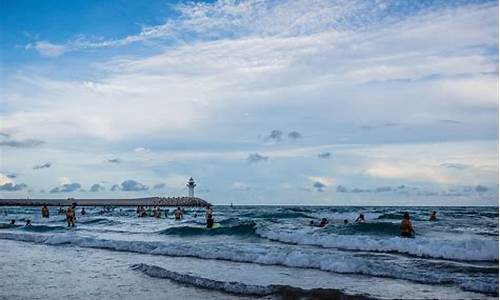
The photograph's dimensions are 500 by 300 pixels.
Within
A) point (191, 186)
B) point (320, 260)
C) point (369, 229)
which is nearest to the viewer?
point (320, 260)

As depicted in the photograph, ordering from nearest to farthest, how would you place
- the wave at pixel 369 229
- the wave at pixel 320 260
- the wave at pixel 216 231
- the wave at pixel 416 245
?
the wave at pixel 320 260 < the wave at pixel 416 245 < the wave at pixel 369 229 < the wave at pixel 216 231

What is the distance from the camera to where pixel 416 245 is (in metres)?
19.6

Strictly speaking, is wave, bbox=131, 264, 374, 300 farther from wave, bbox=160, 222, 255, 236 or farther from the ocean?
wave, bbox=160, 222, 255, 236

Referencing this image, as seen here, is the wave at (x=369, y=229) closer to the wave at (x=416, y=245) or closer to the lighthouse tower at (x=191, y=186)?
the wave at (x=416, y=245)

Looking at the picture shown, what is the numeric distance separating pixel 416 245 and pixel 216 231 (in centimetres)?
1376

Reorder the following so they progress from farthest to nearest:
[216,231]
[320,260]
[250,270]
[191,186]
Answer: [191,186] < [216,231] < [320,260] < [250,270]

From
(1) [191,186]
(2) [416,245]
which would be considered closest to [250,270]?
(2) [416,245]

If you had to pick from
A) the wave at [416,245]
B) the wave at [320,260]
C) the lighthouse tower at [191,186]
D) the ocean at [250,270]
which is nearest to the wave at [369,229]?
the wave at [416,245]

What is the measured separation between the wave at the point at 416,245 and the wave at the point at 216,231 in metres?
4.48

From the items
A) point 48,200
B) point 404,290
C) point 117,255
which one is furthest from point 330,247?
point 48,200

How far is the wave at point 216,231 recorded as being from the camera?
29.1 meters

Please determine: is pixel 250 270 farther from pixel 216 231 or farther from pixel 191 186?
A: pixel 191 186

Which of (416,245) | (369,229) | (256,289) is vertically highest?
(369,229)

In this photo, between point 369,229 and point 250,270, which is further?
point 369,229
